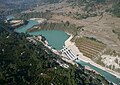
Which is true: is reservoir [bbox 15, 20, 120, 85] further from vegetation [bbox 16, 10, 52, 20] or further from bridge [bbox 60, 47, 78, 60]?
vegetation [bbox 16, 10, 52, 20]

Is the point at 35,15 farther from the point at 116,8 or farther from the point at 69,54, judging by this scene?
the point at 69,54

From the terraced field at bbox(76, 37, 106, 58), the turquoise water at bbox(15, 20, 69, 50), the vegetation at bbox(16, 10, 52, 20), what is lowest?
the vegetation at bbox(16, 10, 52, 20)

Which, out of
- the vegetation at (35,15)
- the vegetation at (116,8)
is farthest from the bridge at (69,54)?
the vegetation at (35,15)

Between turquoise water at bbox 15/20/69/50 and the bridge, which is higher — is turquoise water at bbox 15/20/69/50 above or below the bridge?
below

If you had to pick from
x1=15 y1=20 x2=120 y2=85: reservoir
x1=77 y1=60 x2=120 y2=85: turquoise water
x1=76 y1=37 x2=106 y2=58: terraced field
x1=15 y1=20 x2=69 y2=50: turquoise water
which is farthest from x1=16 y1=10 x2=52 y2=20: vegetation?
x1=77 y1=60 x2=120 y2=85: turquoise water

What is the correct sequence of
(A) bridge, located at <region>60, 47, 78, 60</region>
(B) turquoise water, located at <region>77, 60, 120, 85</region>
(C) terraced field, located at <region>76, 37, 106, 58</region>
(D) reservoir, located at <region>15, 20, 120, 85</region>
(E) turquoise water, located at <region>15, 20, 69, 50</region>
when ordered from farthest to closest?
(E) turquoise water, located at <region>15, 20, 69, 50</region>, (A) bridge, located at <region>60, 47, 78, 60</region>, (C) terraced field, located at <region>76, 37, 106, 58</region>, (D) reservoir, located at <region>15, 20, 120, 85</region>, (B) turquoise water, located at <region>77, 60, 120, 85</region>

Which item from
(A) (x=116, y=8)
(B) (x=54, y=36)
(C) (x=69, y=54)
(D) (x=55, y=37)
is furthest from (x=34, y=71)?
(A) (x=116, y=8)

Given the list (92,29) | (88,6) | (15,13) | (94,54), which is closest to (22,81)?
(94,54)
